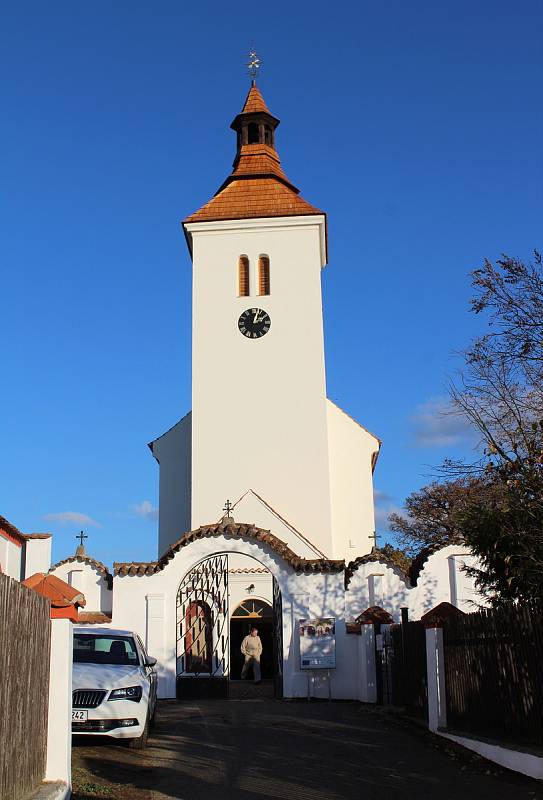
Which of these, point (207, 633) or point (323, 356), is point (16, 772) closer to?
point (207, 633)

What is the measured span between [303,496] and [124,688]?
19.0 meters

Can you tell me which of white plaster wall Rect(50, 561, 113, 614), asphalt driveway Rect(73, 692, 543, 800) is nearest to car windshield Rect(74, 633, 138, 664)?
asphalt driveway Rect(73, 692, 543, 800)

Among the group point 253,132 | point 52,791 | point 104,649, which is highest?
point 253,132

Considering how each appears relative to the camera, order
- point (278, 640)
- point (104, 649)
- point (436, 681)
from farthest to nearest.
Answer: point (278, 640) → point (104, 649) → point (436, 681)

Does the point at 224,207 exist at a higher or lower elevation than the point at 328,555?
higher

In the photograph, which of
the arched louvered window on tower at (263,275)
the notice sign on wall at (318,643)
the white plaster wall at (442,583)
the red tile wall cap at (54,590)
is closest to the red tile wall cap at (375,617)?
the notice sign on wall at (318,643)

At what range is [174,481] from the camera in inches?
1345

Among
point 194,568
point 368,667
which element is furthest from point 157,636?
point 368,667

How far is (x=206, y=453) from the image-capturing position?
1235 inches

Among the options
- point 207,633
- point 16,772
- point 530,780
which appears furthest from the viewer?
point 207,633

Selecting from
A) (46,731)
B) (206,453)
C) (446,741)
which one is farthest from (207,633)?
(46,731)

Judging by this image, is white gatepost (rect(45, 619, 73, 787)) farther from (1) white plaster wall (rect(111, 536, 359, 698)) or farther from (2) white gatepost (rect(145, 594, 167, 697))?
(1) white plaster wall (rect(111, 536, 359, 698))

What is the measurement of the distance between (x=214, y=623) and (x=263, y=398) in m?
9.11

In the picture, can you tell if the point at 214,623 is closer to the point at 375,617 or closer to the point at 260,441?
the point at 375,617
